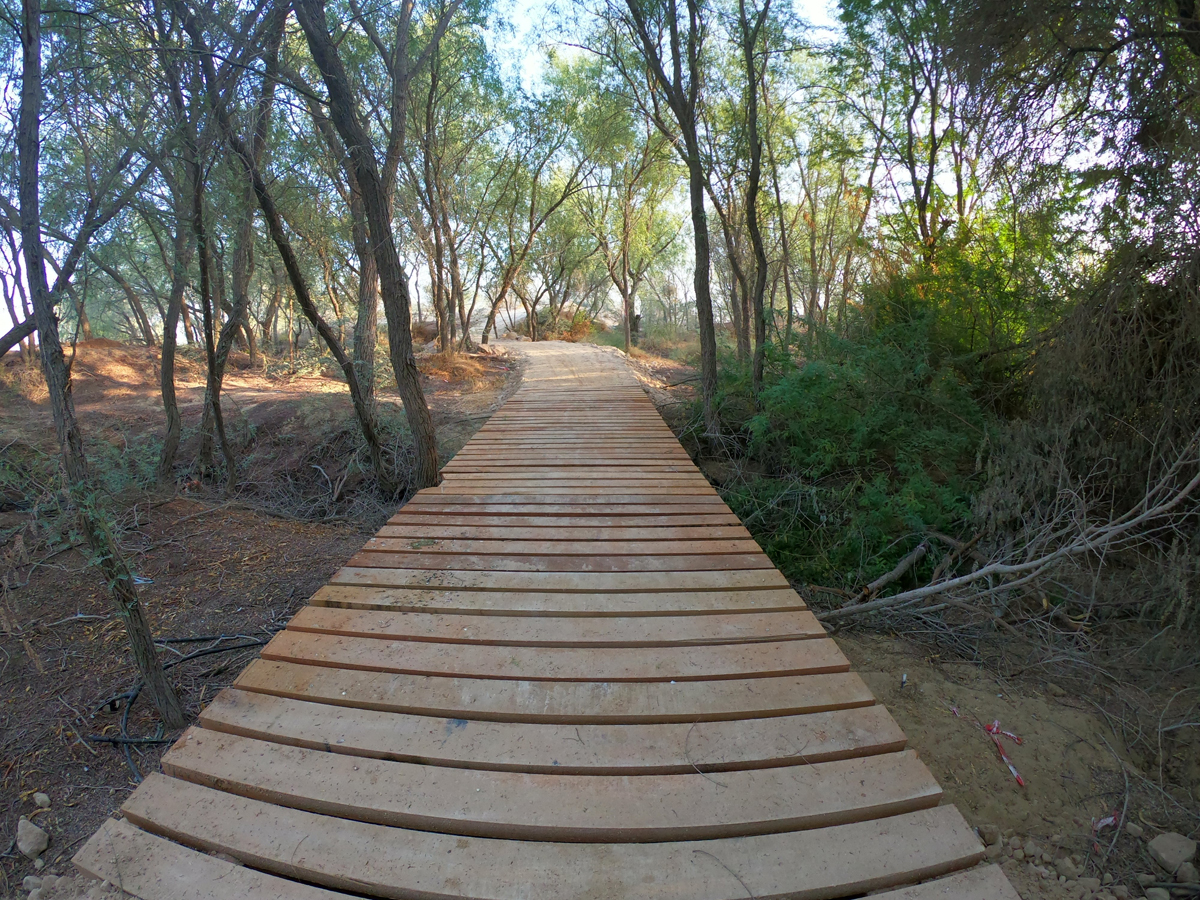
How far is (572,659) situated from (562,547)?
111 centimetres

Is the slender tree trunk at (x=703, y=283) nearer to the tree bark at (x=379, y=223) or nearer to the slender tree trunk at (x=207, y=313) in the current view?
the tree bark at (x=379, y=223)

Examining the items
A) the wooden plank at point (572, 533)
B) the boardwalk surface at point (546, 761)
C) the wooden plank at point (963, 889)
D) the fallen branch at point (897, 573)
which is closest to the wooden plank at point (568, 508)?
the wooden plank at point (572, 533)

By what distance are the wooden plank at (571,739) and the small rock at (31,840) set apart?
3.52ft

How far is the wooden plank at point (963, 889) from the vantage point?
134 centimetres

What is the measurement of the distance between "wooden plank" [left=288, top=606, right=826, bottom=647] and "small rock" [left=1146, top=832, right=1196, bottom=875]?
1570 mm

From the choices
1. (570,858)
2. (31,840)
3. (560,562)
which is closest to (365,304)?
(560,562)

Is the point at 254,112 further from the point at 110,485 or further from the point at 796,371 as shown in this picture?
the point at 796,371

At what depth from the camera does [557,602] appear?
260 cm

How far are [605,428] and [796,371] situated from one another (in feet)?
7.75

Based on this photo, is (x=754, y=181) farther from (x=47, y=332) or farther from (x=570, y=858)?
(x=570, y=858)

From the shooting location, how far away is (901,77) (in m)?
8.06

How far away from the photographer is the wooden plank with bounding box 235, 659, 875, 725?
1.89m

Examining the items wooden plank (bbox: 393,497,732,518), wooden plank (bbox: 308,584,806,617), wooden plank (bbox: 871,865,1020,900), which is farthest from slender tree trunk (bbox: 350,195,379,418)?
wooden plank (bbox: 871,865,1020,900)

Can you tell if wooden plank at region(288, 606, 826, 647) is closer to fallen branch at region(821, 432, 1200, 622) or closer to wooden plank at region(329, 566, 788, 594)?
wooden plank at region(329, 566, 788, 594)
